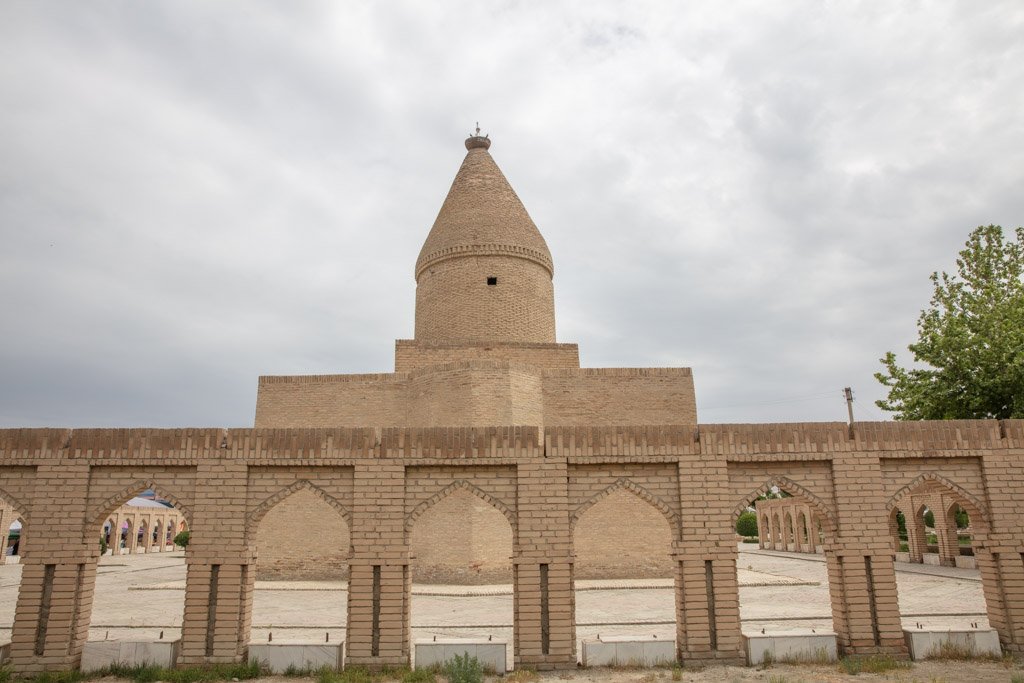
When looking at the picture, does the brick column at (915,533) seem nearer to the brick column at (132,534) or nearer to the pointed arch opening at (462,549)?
the pointed arch opening at (462,549)

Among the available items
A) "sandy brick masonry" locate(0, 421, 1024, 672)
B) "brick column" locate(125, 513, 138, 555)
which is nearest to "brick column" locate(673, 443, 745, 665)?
"sandy brick masonry" locate(0, 421, 1024, 672)

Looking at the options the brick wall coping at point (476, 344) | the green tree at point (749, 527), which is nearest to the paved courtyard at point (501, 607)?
the brick wall coping at point (476, 344)

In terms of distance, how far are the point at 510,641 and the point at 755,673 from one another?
3610mm

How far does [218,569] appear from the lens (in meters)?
8.84

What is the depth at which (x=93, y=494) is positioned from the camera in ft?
30.0

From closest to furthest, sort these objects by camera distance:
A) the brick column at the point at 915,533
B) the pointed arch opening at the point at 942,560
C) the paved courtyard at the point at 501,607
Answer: the pointed arch opening at the point at 942,560, the paved courtyard at the point at 501,607, the brick column at the point at 915,533

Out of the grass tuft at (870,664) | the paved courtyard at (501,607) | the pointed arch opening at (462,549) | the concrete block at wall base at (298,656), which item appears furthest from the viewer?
the pointed arch opening at (462,549)

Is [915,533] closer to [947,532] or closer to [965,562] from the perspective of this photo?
[947,532]

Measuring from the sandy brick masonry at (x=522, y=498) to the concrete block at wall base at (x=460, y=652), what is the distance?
24cm

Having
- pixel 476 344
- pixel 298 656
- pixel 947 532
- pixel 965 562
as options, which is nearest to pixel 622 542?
pixel 476 344

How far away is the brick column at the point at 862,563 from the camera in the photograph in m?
8.91

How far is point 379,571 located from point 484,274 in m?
13.3

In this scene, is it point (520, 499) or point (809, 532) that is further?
point (809, 532)

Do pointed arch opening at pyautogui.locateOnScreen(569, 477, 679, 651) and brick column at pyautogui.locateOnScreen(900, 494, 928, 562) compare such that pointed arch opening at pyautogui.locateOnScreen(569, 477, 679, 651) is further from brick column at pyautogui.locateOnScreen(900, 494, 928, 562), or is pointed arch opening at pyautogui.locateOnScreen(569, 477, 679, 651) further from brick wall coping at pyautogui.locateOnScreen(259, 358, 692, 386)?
brick column at pyautogui.locateOnScreen(900, 494, 928, 562)
